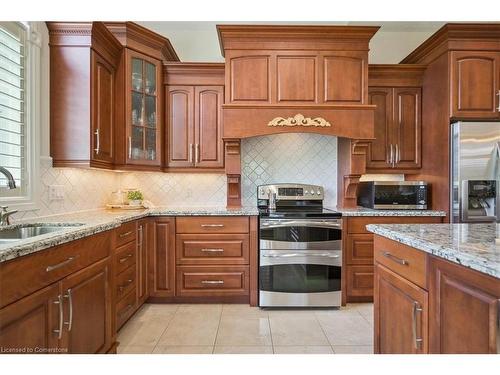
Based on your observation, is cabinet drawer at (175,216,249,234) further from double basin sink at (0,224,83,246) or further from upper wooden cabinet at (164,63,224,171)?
double basin sink at (0,224,83,246)

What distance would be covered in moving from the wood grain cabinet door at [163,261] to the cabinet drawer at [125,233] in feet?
1.07

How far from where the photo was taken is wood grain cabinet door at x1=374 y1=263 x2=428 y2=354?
1281 mm

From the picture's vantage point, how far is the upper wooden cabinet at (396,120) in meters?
3.31

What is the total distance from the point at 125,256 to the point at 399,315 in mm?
1926

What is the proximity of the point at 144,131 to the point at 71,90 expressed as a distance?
0.75 meters

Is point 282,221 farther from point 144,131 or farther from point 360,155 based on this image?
point 144,131

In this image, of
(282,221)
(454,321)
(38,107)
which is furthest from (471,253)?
(38,107)

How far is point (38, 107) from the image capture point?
2.29m

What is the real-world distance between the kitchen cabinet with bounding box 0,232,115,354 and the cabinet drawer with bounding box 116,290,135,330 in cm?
35

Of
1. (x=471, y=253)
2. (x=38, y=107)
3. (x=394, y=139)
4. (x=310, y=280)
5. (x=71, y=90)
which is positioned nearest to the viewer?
(x=471, y=253)

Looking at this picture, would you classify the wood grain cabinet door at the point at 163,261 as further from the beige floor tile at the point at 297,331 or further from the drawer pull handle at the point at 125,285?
the beige floor tile at the point at 297,331

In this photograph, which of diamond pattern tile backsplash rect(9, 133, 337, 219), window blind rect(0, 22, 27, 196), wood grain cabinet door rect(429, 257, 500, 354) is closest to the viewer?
wood grain cabinet door rect(429, 257, 500, 354)

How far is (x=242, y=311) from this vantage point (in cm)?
276

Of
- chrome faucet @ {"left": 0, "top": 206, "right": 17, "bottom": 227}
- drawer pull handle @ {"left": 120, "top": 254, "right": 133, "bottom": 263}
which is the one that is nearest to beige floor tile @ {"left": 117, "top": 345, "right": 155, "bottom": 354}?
drawer pull handle @ {"left": 120, "top": 254, "right": 133, "bottom": 263}
